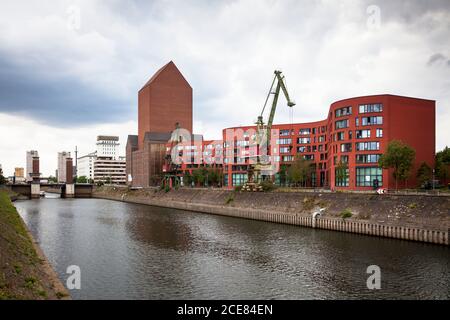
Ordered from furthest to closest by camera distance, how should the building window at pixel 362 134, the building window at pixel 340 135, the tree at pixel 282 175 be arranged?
1. the tree at pixel 282 175
2. the building window at pixel 340 135
3. the building window at pixel 362 134

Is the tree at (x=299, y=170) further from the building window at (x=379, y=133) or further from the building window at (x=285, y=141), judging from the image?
the building window at (x=379, y=133)

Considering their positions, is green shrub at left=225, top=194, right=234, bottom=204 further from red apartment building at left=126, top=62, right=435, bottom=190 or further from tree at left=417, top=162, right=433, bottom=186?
tree at left=417, top=162, right=433, bottom=186

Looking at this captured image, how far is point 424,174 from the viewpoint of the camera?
2633 inches

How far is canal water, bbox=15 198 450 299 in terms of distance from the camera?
925 inches

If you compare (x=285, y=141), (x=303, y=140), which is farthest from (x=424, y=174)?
(x=285, y=141)

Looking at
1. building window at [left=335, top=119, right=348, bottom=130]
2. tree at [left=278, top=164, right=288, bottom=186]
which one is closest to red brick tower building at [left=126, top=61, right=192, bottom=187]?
tree at [left=278, top=164, right=288, bottom=186]

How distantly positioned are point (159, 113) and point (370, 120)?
109228mm

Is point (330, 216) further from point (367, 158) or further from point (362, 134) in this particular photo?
point (362, 134)

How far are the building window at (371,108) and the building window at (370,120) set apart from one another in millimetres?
1580

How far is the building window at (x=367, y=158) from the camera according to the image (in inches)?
2771

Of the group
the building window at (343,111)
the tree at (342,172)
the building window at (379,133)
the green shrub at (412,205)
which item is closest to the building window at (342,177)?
the tree at (342,172)

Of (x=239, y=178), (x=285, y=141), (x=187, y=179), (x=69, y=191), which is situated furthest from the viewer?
(x=69, y=191)
